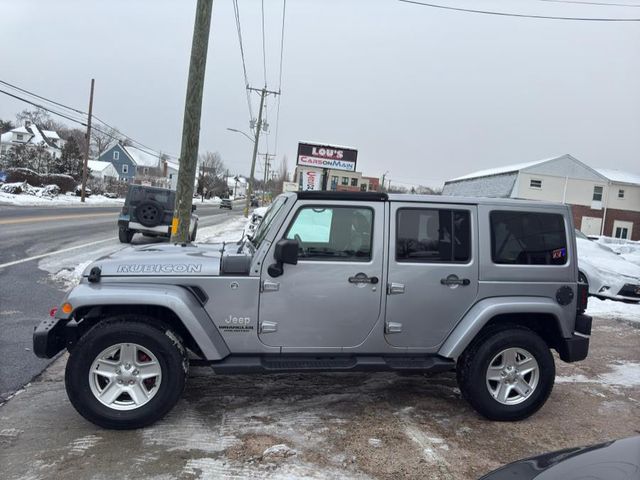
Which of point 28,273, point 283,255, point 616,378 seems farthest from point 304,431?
point 28,273

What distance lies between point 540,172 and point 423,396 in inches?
1604

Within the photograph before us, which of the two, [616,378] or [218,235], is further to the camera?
[218,235]

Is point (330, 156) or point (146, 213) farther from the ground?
point (330, 156)

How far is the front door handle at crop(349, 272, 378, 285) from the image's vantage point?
13.1 ft

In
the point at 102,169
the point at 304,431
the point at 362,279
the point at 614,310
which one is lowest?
the point at 304,431

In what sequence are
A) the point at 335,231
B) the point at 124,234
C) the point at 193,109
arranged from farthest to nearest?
the point at 124,234 → the point at 193,109 → the point at 335,231

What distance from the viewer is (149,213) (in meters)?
15.9

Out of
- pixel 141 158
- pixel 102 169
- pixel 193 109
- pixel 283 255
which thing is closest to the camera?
pixel 283 255

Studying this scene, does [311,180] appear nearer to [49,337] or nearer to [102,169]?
[49,337]

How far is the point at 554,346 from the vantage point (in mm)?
4496

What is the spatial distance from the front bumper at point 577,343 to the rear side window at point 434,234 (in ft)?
3.86

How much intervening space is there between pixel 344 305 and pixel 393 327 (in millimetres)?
455

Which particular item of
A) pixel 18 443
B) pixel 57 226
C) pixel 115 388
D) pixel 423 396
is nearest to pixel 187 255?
pixel 115 388

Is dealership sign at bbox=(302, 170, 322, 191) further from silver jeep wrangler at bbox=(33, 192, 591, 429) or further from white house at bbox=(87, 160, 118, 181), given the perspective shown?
white house at bbox=(87, 160, 118, 181)
